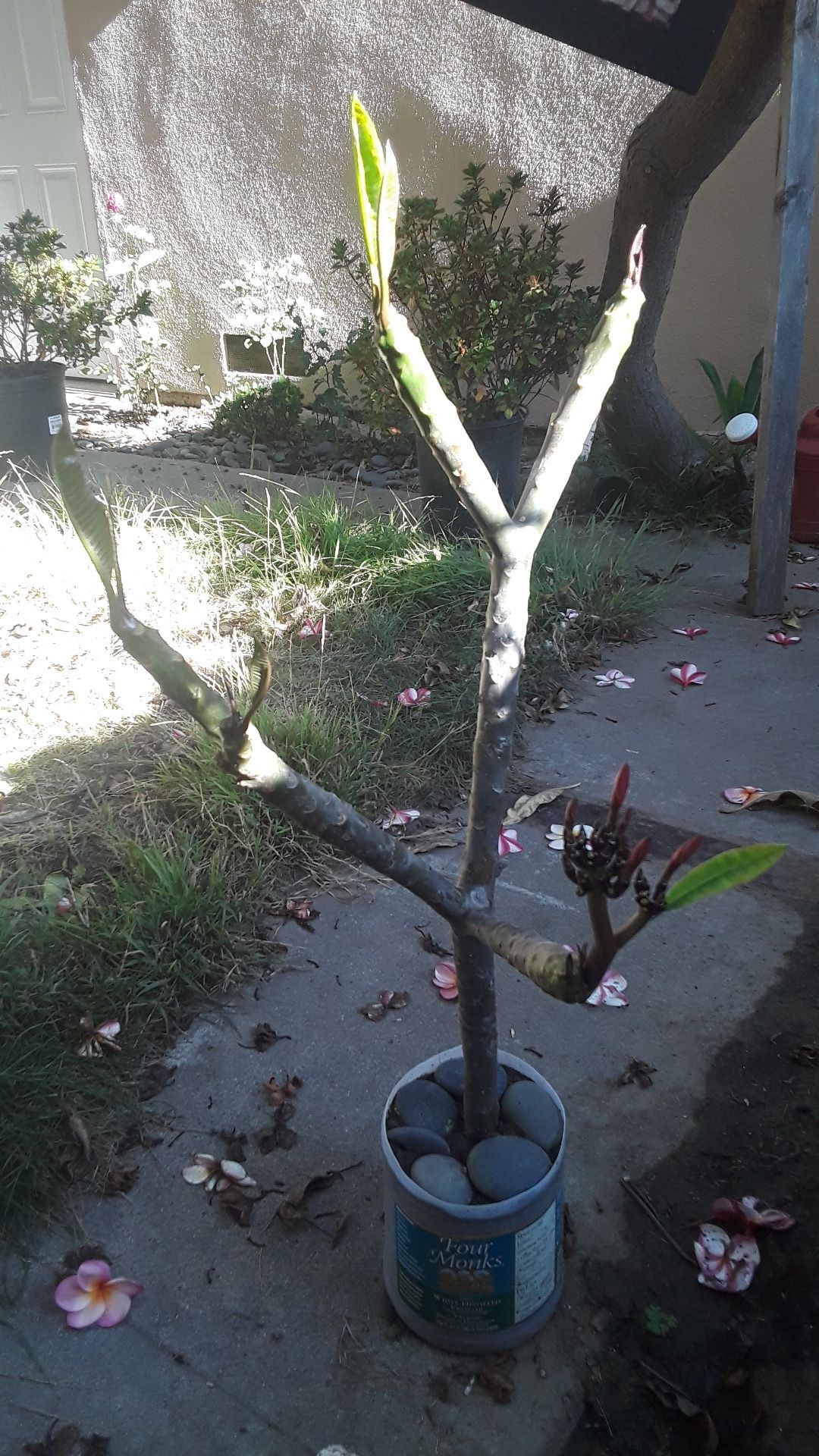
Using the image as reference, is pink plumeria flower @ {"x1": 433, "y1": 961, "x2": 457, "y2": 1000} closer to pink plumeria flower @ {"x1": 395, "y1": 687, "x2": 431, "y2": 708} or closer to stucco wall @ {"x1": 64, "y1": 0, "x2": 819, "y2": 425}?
pink plumeria flower @ {"x1": 395, "y1": 687, "x2": 431, "y2": 708}

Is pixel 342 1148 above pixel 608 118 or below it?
below

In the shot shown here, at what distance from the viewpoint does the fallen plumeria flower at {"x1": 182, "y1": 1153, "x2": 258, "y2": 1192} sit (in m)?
1.69

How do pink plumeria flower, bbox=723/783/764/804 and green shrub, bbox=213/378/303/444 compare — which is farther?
green shrub, bbox=213/378/303/444

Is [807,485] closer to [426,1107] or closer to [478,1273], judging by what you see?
[426,1107]

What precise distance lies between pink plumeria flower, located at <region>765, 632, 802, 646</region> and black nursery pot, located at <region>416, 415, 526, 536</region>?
45.5 inches

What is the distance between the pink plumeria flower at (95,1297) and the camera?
148 centimetres

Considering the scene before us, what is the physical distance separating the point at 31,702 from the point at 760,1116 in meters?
2.36

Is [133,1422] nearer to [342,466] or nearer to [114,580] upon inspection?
[114,580]

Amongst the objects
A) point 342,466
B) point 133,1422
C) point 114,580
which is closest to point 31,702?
point 133,1422

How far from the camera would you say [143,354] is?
22.5ft

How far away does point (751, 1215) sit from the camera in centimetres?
157

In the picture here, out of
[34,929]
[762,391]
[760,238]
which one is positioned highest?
[760,238]

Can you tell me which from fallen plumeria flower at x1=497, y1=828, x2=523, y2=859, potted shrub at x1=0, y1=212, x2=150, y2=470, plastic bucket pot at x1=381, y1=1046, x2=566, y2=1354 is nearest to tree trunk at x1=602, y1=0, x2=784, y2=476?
fallen plumeria flower at x1=497, y1=828, x2=523, y2=859

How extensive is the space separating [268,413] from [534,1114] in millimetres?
5253
